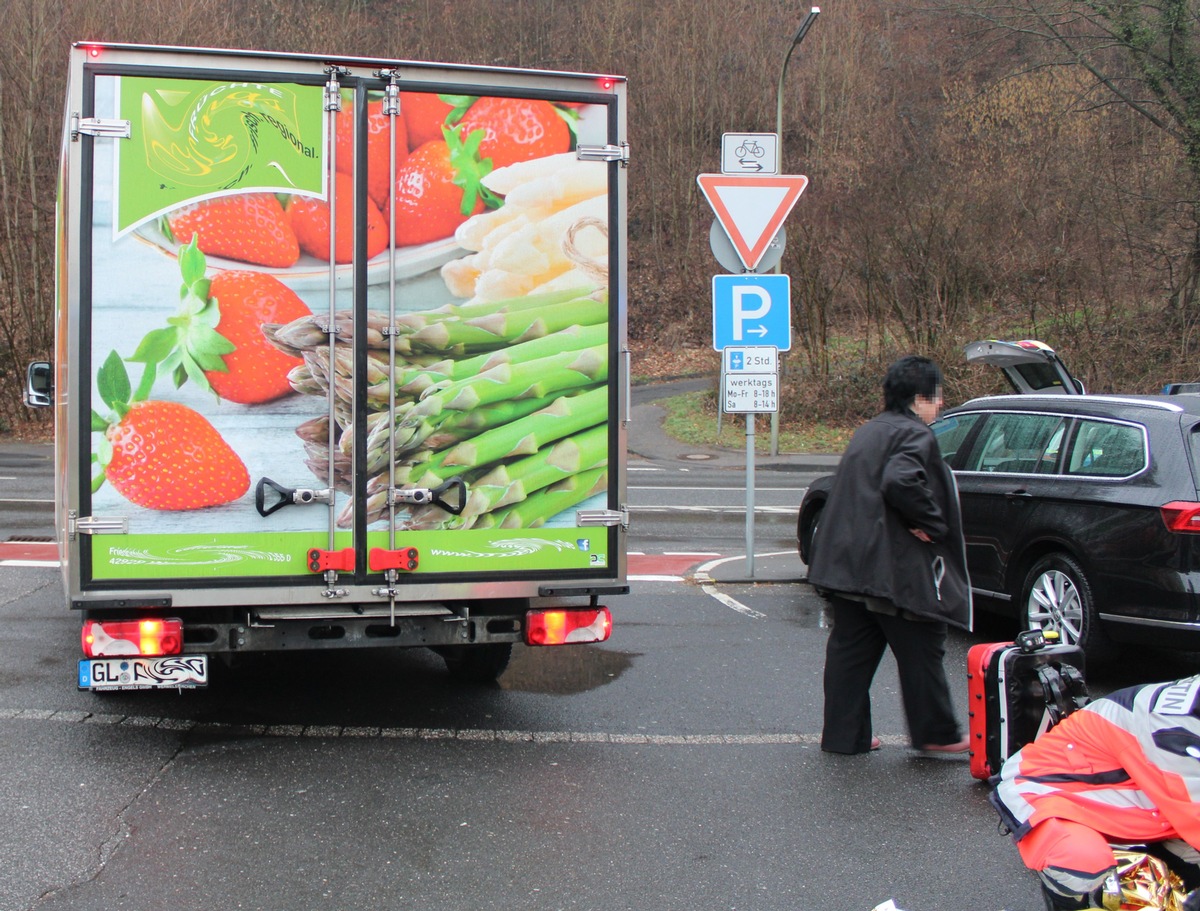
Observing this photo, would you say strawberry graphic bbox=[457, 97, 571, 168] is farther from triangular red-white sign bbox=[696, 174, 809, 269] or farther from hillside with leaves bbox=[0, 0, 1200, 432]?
hillside with leaves bbox=[0, 0, 1200, 432]

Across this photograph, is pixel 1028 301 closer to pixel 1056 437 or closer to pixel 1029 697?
pixel 1056 437

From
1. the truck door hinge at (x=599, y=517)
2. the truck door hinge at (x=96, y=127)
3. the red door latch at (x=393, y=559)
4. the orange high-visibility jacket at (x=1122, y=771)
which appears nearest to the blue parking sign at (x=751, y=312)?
the truck door hinge at (x=599, y=517)

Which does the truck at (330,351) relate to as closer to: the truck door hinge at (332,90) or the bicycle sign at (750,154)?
the truck door hinge at (332,90)

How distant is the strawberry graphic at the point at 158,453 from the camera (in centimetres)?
474

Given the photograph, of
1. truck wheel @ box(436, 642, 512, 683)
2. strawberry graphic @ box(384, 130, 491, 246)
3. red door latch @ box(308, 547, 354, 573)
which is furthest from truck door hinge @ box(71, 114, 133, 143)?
truck wheel @ box(436, 642, 512, 683)

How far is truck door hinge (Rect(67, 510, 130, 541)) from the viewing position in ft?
15.6

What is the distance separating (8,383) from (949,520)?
24560 millimetres

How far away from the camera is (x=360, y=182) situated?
4934 millimetres

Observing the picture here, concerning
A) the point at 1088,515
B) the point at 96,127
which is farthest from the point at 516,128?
the point at 1088,515

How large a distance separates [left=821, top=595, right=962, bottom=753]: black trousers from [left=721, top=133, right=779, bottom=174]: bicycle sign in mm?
4886

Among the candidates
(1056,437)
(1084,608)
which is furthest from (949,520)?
(1056,437)

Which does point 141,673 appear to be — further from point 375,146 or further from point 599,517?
point 375,146

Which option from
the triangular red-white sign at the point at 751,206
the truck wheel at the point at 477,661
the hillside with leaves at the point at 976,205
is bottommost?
the truck wheel at the point at 477,661

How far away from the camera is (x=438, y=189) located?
5.00 meters
